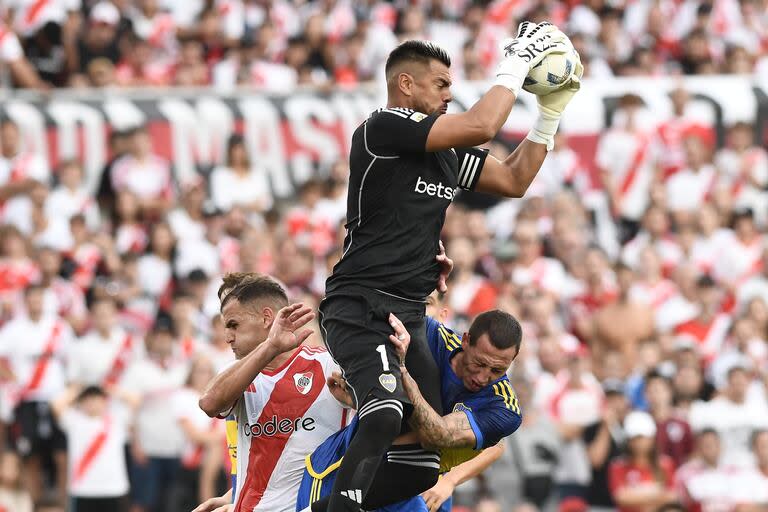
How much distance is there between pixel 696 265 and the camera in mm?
17062

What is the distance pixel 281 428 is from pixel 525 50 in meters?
2.21

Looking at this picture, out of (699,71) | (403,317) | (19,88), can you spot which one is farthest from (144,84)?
(403,317)

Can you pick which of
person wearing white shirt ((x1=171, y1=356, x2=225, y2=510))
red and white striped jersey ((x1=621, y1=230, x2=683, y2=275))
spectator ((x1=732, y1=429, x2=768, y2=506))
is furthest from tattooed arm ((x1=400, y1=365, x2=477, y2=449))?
red and white striped jersey ((x1=621, y1=230, x2=683, y2=275))

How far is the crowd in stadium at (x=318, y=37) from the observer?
17234 millimetres

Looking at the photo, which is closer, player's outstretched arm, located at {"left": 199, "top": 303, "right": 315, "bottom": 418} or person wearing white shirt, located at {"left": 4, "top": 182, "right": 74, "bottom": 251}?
player's outstretched arm, located at {"left": 199, "top": 303, "right": 315, "bottom": 418}

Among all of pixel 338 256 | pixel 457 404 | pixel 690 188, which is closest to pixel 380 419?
pixel 457 404

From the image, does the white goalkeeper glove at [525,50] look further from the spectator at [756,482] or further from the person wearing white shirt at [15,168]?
the person wearing white shirt at [15,168]

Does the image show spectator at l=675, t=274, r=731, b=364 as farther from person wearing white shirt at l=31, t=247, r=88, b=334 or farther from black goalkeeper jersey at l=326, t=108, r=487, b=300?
black goalkeeper jersey at l=326, t=108, r=487, b=300

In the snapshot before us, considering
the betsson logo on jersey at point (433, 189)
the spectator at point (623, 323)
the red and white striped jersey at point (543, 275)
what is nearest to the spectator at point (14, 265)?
the red and white striped jersey at point (543, 275)

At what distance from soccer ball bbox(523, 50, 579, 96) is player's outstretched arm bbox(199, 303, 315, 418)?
1.52 meters

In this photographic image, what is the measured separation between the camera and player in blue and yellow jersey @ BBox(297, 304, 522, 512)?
7516 mm

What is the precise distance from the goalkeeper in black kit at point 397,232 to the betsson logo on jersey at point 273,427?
480mm

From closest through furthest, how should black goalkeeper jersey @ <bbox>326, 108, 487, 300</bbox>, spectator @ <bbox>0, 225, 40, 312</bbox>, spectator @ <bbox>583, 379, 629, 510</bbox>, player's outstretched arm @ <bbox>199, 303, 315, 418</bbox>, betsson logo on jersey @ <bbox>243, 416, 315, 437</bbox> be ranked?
player's outstretched arm @ <bbox>199, 303, 315, 418</bbox>, black goalkeeper jersey @ <bbox>326, 108, 487, 300</bbox>, betsson logo on jersey @ <bbox>243, 416, 315, 437</bbox>, spectator @ <bbox>583, 379, 629, 510</bbox>, spectator @ <bbox>0, 225, 40, 312</bbox>

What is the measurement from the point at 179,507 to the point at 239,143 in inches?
184
